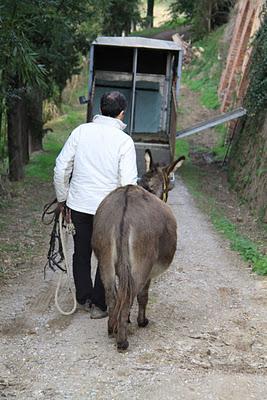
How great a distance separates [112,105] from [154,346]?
7.12ft

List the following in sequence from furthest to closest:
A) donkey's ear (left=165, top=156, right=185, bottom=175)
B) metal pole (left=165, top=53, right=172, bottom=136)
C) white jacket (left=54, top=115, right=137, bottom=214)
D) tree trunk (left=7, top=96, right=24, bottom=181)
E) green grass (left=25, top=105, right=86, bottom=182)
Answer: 1. green grass (left=25, top=105, right=86, bottom=182)
2. metal pole (left=165, top=53, right=172, bottom=136)
3. tree trunk (left=7, top=96, right=24, bottom=181)
4. donkey's ear (left=165, top=156, right=185, bottom=175)
5. white jacket (left=54, top=115, right=137, bottom=214)

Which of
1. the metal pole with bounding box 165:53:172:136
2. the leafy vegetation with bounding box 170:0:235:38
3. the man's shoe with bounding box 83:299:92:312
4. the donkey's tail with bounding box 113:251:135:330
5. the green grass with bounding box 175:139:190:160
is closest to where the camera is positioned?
the donkey's tail with bounding box 113:251:135:330

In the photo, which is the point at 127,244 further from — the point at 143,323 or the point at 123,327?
the point at 143,323

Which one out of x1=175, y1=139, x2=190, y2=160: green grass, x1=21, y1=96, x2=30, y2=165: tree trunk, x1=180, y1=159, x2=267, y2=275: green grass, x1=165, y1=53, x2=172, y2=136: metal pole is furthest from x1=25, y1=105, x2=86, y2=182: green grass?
x1=175, y1=139, x2=190, y2=160: green grass

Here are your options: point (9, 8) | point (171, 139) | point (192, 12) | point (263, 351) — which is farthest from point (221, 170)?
point (192, 12)

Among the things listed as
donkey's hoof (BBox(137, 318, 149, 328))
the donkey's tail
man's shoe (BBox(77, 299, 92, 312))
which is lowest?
man's shoe (BBox(77, 299, 92, 312))

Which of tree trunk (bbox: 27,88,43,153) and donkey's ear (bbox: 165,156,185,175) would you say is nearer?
donkey's ear (bbox: 165,156,185,175)

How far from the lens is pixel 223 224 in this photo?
36.1 ft

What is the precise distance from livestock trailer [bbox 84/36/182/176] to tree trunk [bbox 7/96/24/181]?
2.29 meters

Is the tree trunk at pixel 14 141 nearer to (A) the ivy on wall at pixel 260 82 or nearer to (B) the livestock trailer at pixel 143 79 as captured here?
(B) the livestock trailer at pixel 143 79

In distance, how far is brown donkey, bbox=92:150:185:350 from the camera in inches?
188

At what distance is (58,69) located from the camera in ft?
46.4

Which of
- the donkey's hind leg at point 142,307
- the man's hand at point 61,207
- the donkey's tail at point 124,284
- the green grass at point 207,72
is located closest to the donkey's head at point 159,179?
the man's hand at point 61,207

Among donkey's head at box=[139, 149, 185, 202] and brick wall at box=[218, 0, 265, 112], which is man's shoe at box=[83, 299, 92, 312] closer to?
donkey's head at box=[139, 149, 185, 202]
